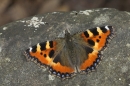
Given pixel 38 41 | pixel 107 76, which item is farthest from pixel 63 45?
pixel 107 76

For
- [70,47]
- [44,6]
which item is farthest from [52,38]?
[44,6]

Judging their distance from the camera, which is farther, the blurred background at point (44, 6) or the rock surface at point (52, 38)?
the blurred background at point (44, 6)

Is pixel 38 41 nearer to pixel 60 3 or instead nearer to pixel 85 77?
pixel 85 77

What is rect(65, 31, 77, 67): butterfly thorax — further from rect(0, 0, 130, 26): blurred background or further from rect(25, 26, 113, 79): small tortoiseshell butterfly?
rect(0, 0, 130, 26): blurred background

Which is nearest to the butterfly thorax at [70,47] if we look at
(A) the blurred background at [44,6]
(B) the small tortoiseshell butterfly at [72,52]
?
(B) the small tortoiseshell butterfly at [72,52]

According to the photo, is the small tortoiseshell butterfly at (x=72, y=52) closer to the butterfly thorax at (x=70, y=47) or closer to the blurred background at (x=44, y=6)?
the butterfly thorax at (x=70, y=47)

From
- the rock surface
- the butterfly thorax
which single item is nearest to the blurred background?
the rock surface

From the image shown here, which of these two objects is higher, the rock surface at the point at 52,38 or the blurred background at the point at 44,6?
the blurred background at the point at 44,6
